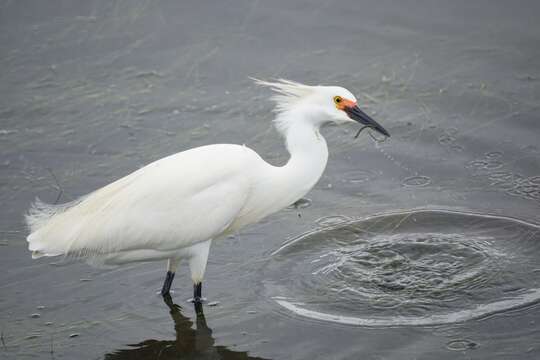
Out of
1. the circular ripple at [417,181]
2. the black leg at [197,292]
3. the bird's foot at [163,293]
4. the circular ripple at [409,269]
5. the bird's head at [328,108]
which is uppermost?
the bird's head at [328,108]

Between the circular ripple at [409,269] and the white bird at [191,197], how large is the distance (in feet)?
A: 2.20

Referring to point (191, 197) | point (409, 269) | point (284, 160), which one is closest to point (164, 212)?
point (191, 197)

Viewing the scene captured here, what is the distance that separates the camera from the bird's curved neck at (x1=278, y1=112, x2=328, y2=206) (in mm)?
6109

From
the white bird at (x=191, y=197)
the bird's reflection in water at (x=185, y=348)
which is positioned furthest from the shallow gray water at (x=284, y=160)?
the white bird at (x=191, y=197)

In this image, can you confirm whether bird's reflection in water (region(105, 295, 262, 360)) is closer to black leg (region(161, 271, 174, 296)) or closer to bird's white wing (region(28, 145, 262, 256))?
black leg (region(161, 271, 174, 296))

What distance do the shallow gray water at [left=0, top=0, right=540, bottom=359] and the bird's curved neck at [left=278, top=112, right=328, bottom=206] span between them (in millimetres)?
699

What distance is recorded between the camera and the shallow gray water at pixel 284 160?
19.1ft

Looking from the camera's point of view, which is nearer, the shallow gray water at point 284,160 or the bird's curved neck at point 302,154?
the shallow gray water at point 284,160

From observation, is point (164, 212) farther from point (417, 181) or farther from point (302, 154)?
point (417, 181)

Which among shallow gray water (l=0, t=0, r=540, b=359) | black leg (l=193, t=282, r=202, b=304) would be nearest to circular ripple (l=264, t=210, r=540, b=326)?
shallow gray water (l=0, t=0, r=540, b=359)

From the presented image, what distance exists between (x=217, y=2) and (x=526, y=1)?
12.5 feet

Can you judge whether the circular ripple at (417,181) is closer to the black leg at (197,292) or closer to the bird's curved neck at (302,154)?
the bird's curved neck at (302,154)

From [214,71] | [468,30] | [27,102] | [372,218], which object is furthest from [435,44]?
[27,102]

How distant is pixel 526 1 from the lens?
34.2ft
